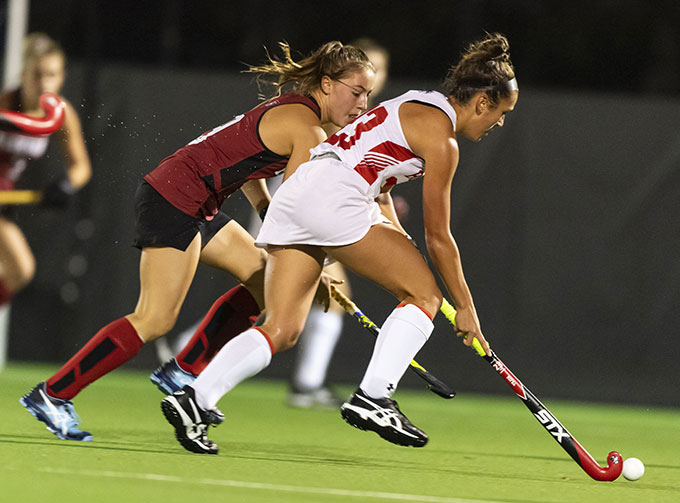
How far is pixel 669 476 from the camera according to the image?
13.5 ft

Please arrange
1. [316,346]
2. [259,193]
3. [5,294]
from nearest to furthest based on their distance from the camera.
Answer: [259,193] < [316,346] < [5,294]

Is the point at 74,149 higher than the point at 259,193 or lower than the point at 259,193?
lower

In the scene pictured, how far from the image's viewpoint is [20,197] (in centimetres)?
652

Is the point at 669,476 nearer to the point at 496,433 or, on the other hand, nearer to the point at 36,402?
the point at 496,433

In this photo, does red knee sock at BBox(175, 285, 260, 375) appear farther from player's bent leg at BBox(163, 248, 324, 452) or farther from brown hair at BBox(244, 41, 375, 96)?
brown hair at BBox(244, 41, 375, 96)

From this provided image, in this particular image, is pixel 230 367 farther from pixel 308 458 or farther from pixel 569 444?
pixel 569 444

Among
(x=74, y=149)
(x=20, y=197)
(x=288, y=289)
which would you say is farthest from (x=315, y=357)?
(x=288, y=289)

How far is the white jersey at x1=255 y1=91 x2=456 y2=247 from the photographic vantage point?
3777 millimetres

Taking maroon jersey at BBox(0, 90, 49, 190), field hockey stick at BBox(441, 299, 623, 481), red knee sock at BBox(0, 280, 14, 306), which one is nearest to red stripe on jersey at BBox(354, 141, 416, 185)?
field hockey stick at BBox(441, 299, 623, 481)

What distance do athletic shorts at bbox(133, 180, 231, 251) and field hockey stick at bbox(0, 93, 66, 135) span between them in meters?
2.21

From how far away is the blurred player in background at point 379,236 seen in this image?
12.2 feet

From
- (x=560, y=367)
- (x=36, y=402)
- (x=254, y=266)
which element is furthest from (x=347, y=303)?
(x=560, y=367)

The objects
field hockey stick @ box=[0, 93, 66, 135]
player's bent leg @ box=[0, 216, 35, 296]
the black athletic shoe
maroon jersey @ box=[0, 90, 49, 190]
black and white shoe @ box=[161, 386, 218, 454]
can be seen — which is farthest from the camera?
player's bent leg @ box=[0, 216, 35, 296]

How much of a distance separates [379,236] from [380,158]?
245 millimetres
